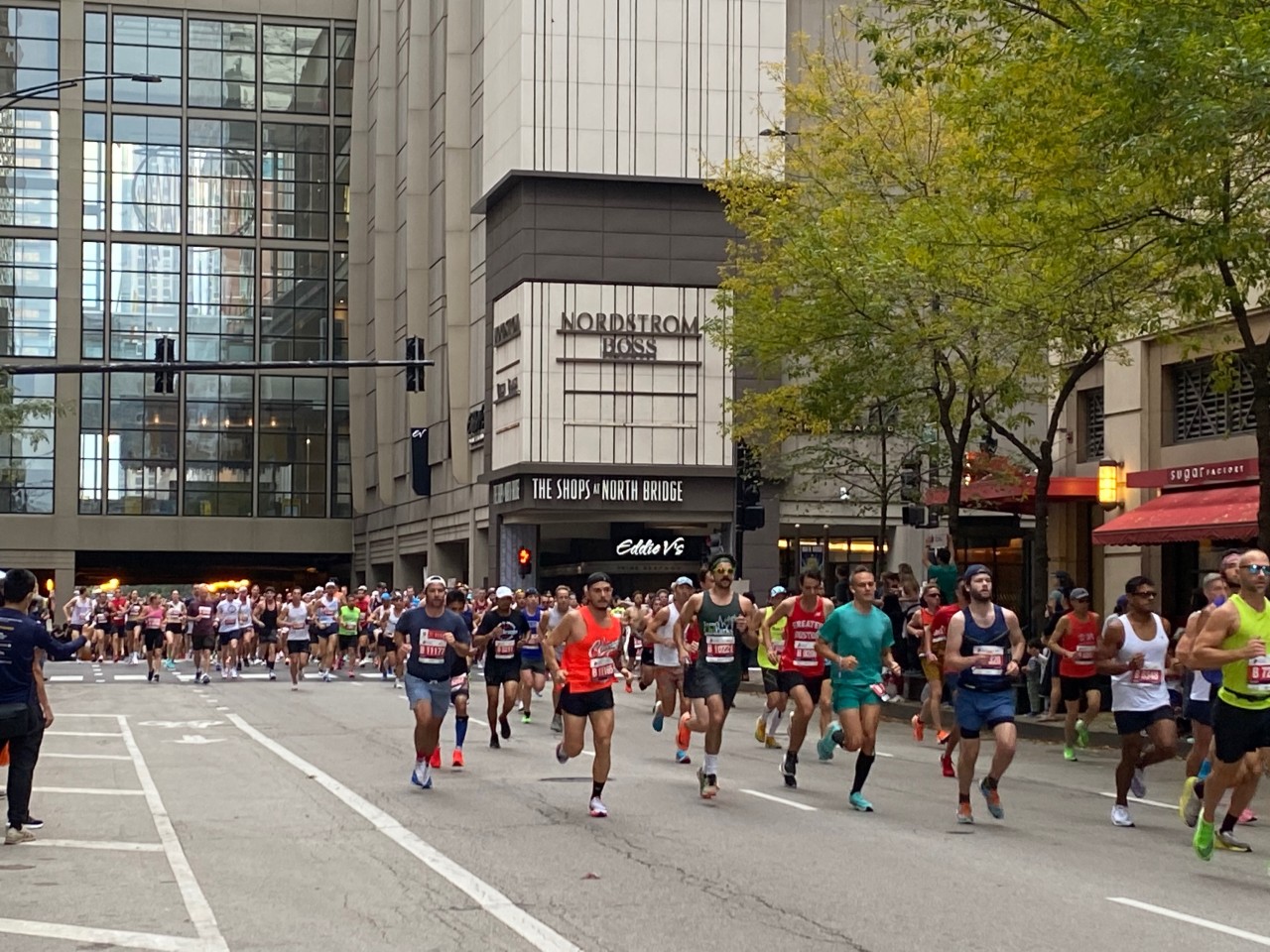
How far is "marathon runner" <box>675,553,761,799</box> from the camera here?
623 inches

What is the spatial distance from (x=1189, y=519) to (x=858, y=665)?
42.7 ft

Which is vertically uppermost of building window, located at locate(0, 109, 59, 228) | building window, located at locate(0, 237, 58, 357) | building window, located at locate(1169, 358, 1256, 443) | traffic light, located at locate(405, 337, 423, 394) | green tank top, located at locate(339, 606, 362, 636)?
building window, located at locate(0, 109, 59, 228)

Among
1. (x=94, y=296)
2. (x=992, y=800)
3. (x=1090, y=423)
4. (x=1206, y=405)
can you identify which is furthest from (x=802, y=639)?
(x=94, y=296)

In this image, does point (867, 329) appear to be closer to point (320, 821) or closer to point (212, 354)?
point (320, 821)

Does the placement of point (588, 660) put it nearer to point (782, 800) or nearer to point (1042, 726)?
point (782, 800)

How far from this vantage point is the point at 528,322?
51625 millimetres

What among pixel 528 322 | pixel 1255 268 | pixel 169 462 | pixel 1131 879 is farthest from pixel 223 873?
pixel 169 462

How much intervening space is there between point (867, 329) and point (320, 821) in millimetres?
17280

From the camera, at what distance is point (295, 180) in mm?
77250

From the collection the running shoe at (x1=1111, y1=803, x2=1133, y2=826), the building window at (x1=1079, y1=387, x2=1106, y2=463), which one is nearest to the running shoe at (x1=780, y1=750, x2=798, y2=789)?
the running shoe at (x1=1111, y1=803, x2=1133, y2=826)

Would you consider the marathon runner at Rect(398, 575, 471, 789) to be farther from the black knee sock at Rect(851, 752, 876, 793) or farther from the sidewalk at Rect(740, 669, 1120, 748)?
the sidewalk at Rect(740, 669, 1120, 748)

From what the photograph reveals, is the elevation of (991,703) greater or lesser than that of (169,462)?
lesser

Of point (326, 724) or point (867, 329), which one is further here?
point (867, 329)

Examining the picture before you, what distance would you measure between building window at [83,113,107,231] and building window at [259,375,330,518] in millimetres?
9501
